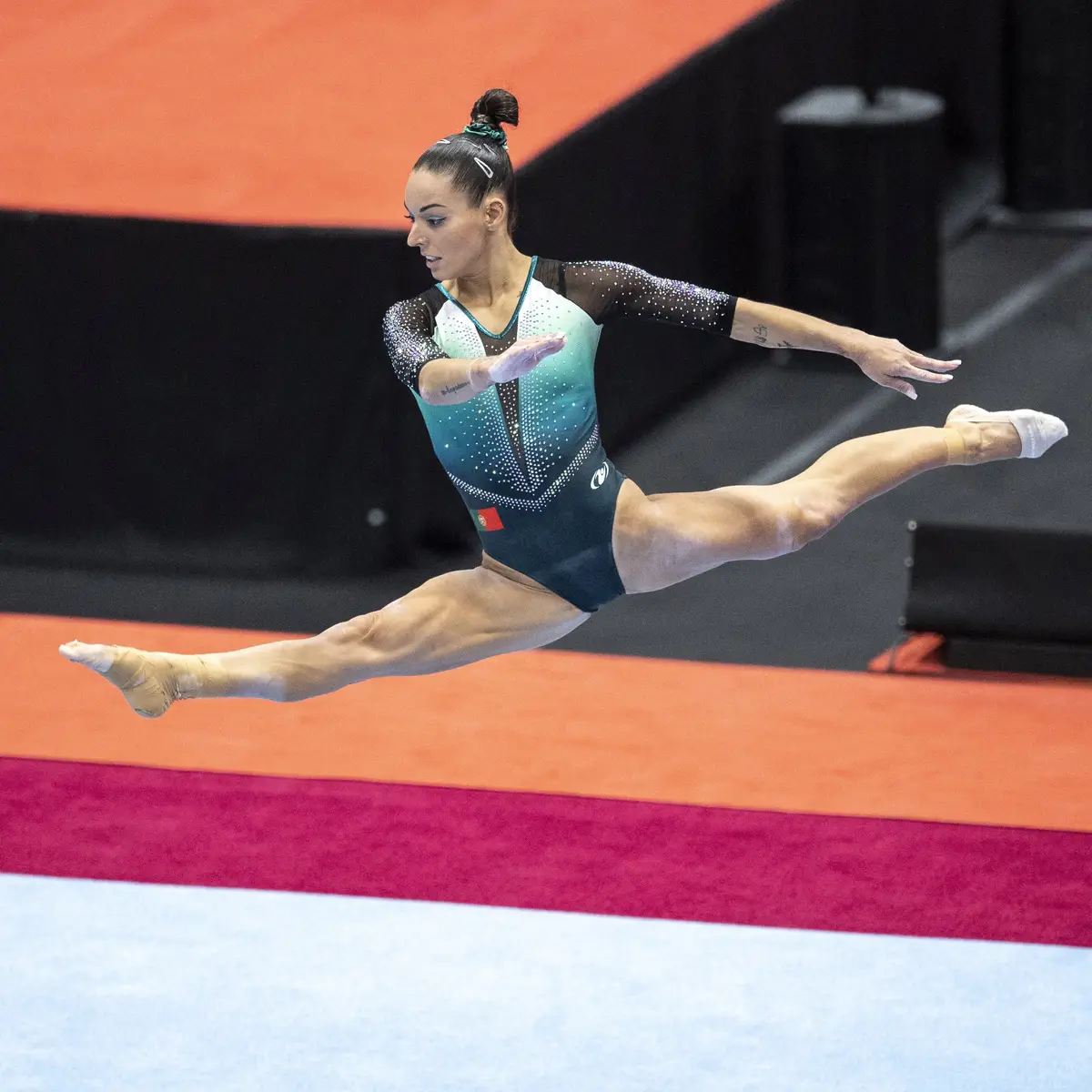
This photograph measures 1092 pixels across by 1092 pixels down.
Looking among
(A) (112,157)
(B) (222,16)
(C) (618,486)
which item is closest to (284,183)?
(A) (112,157)

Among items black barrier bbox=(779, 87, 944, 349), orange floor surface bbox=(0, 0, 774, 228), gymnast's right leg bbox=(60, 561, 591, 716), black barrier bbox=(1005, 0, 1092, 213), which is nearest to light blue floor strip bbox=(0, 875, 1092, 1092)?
gymnast's right leg bbox=(60, 561, 591, 716)

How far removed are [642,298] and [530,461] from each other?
0.39 meters

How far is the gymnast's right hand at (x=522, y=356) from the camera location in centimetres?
356


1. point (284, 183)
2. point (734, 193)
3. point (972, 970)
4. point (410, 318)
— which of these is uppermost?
point (410, 318)

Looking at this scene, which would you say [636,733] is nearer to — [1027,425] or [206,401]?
[206,401]

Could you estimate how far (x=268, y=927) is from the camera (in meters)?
5.46

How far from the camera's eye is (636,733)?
6.31 m

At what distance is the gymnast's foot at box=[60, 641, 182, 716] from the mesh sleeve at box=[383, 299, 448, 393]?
0.71 metres

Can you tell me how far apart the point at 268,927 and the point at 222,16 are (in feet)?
15.5

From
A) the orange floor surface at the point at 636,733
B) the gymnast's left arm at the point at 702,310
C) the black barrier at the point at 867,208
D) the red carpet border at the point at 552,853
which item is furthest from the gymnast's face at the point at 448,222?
the black barrier at the point at 867,208

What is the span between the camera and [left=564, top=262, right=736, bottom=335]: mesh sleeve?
4.12 meters

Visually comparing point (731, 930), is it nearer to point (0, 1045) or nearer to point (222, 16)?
point (0, 1045)

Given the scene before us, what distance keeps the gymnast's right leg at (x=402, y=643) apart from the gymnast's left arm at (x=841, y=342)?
0.69 metres

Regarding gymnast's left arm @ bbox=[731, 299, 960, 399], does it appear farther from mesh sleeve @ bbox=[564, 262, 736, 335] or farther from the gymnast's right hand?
the gymnast's right hand
